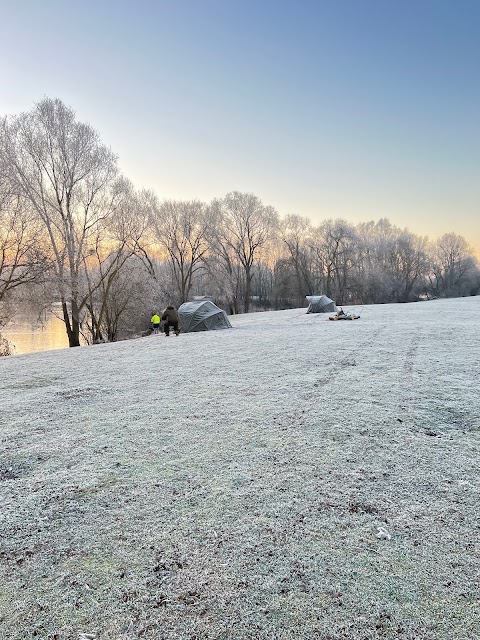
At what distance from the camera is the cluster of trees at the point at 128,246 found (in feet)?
55.4

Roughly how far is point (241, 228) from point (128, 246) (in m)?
16.0

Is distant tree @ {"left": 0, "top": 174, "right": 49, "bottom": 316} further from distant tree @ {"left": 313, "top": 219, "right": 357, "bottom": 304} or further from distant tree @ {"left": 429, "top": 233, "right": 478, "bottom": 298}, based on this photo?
distant tree @ {"left": 429, "top": 233, "right": 478, "bottom": 298}

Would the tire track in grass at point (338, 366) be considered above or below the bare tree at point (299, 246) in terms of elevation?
below

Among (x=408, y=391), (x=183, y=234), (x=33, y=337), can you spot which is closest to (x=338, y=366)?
(x=408, y=391)

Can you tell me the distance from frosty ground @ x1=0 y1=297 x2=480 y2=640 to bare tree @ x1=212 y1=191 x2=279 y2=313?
107 ft

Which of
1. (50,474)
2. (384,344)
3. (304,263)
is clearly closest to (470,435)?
(50,474)

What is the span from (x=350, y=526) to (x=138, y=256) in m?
29.1

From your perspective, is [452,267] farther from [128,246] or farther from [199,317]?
[199,317]

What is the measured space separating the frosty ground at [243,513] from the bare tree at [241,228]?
107ft

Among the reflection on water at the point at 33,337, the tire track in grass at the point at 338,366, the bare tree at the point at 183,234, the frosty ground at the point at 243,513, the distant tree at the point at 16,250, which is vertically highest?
the bare tree at the point at 183,234

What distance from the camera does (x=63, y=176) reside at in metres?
19.1

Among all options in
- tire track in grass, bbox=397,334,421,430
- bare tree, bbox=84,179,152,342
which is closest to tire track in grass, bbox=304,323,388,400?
tire track in grass, bbox=397,334,421,430

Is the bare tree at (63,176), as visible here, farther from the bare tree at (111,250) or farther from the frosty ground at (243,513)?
the frosty ground at (243,513)

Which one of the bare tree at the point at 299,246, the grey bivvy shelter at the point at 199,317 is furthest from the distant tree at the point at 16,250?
the bare tree at the point at 299,246
